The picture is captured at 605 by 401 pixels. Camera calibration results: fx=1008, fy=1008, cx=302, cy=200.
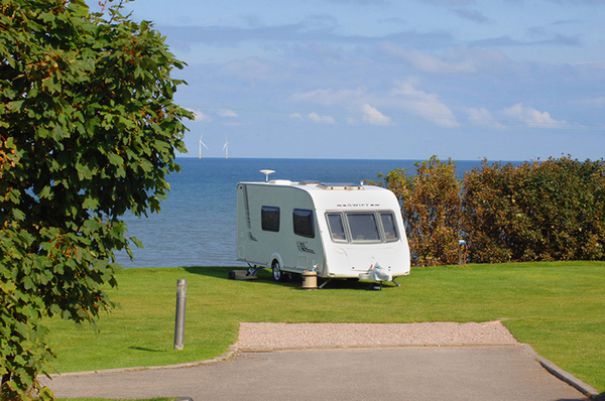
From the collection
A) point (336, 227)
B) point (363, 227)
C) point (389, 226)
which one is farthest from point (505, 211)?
point (336, 227)

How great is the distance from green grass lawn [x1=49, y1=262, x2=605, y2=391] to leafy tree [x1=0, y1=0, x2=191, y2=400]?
5437 mm

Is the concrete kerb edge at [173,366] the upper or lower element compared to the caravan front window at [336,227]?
lower

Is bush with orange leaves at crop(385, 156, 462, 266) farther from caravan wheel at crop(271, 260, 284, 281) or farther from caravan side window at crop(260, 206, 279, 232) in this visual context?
caravan wheel at crop(271, 260, 284, 281)

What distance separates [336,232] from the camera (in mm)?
24125

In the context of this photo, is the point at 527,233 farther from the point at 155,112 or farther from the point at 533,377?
the point at 155,112

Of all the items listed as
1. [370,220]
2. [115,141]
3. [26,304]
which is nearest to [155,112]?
[115,141]

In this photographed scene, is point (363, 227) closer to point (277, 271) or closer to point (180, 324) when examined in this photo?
point (277, 271)

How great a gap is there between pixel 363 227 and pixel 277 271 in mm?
2911

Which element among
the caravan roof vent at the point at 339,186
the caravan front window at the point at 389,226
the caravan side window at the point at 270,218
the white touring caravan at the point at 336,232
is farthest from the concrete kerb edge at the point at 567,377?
the caravan side window at the point at 270,218

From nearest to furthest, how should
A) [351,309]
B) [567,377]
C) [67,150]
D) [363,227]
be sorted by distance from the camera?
[67,150], [567,377], [351,309], [363,227]

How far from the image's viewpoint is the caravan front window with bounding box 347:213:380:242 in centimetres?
2422

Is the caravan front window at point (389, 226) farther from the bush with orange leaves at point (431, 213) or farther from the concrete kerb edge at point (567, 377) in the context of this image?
Result: the concrete kerb edge at point (567, 377)

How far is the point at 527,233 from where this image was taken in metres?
31.0

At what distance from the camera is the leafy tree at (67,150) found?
812 cm
